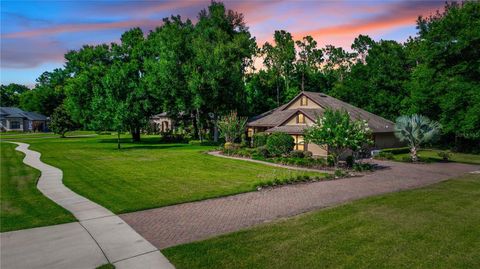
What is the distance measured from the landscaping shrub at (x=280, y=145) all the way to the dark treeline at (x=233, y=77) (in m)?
16.2

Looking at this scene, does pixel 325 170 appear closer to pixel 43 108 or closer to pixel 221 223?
pixel 221 223

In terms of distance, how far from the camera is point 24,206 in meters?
13.6

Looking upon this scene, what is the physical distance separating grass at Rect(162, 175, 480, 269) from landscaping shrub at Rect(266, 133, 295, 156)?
16.9m

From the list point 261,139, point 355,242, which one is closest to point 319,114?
point 261,139

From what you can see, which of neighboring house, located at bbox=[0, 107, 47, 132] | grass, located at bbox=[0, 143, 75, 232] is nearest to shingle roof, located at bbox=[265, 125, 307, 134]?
grass, located at bbox=[0, 143, 75, 232]

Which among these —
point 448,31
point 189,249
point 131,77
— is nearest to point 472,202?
point 189,249

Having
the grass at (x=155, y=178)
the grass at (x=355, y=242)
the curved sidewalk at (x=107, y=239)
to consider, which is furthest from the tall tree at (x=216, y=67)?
the grass at (x=355, y=242)

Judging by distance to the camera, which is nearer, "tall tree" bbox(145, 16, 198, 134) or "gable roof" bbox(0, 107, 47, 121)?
"tall tree" bbox(145, 16, 198, 134)

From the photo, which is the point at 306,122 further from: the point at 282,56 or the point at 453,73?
the point at 282,56

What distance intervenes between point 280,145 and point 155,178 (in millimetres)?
14610

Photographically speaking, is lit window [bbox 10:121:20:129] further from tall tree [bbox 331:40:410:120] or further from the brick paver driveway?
the brick paver driveway

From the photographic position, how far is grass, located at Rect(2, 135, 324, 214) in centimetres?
1545

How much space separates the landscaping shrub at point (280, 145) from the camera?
3117cm

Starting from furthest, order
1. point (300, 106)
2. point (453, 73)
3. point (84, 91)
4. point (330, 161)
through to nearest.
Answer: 1. point (84, 91)
2. point (300, 106)
3. point (453, 73)
4. point (330, 161)
